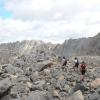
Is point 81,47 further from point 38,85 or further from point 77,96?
point 77,96

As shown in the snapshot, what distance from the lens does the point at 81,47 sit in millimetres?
85750

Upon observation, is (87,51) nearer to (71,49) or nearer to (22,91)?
(71,49)

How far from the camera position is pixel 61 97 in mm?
25547

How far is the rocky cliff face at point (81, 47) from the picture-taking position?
254 feet

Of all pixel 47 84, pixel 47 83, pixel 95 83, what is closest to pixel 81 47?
pixel 47 83

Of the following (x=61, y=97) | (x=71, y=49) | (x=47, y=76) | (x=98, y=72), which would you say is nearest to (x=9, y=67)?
(x=47, y=76)

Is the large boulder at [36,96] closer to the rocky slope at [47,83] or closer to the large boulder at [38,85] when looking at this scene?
the rocky slope at [47,83]

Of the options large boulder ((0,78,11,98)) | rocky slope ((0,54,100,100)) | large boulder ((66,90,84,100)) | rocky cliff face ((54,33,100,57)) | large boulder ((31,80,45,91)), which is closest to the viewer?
large boulder ((66,90,84,100))

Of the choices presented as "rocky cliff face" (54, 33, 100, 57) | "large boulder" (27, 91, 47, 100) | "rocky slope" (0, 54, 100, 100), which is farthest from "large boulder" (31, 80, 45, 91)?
"rocky cliff face" (54, 33, 100, 57)

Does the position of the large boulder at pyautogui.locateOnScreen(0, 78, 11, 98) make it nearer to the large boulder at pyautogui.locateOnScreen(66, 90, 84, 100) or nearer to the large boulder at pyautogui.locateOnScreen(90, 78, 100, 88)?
the large boulder at pyautogui.locateOnScreen(66, 90, 84, 100)

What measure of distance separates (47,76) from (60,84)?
3.95 m

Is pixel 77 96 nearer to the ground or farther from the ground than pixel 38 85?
nearer to the ground

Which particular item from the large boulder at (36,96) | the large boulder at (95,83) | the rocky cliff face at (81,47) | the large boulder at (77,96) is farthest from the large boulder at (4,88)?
the rocky cliff face at (81,47)

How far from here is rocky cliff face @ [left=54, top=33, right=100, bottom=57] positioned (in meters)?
77.5
